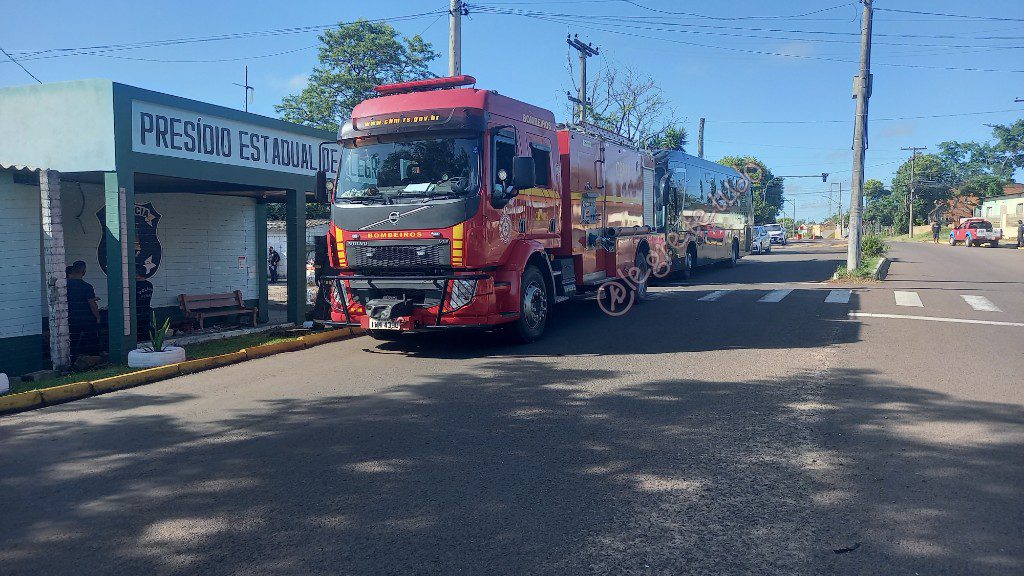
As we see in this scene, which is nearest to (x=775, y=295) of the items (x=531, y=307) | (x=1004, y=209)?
(x=531, y=307)

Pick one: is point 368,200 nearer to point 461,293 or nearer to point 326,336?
point 461,293

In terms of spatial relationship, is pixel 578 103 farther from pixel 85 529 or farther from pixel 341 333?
pixel 85 529

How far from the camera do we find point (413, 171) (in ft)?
30.7

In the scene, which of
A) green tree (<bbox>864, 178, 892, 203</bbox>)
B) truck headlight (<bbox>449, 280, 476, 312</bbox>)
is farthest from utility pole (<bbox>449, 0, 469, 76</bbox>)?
green tree (<bbox>864, 178, 892, 203</bbox>)

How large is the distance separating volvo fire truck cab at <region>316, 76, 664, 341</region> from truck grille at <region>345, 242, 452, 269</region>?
13mm

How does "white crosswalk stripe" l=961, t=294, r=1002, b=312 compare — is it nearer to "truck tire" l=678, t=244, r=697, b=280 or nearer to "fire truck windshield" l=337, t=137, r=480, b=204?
"truck tire" l=678, t=244, r=697, b=280

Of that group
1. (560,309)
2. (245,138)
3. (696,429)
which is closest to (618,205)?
(560,309)

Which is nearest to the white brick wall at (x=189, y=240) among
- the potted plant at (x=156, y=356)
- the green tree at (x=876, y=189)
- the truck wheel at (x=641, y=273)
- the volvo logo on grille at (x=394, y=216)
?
the potted plant at (x=156, y=356)

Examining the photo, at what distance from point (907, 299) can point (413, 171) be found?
443 inches

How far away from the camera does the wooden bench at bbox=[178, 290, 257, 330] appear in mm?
13289

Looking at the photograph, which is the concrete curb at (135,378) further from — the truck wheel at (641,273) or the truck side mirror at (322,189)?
the truck wheel at (641,273)

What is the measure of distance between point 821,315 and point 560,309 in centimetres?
482

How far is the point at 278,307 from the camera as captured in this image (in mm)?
17375

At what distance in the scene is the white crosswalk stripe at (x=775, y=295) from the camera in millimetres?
15270
